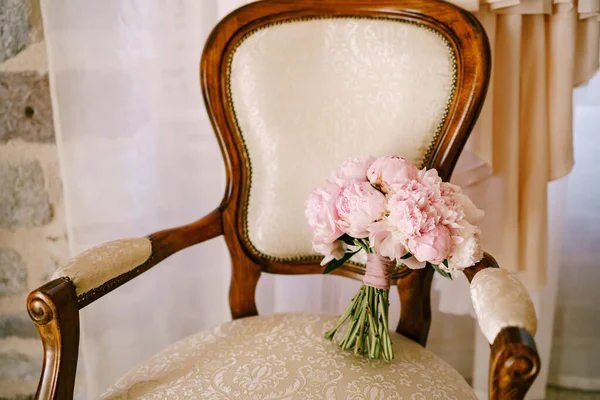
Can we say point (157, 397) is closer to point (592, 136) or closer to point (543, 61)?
point (543, 61)

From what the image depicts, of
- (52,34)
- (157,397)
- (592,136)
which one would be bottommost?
(157,397)

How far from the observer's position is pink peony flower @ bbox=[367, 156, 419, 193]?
0.64m

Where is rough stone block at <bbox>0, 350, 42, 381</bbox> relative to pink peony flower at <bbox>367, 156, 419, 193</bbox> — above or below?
below

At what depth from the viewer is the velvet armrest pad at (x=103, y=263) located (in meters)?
0.64

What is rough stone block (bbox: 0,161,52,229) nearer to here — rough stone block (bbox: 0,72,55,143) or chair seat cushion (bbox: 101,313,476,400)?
rough stone block (bbox: 0,72,55,143)

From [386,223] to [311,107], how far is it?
331 millimetres

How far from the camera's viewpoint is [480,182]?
107cm

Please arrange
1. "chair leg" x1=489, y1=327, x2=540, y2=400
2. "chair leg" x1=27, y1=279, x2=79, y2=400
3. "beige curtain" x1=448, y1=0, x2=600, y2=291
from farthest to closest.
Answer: "beige curtain" x1=448, y1=0, x2=600, y2=291
"chair leg" x1=27, y1=279, x2=79, y2=400
"chair leg" x1=489, y1=327, x2=540, y2=400

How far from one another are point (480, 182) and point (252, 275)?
53 centimetres

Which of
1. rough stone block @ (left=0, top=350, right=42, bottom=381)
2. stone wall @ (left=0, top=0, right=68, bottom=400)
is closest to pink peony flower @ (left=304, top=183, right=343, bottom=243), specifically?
stone wall @ (left=0, top=0, right=68, bottom=400)

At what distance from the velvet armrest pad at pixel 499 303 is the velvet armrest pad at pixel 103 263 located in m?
0.48

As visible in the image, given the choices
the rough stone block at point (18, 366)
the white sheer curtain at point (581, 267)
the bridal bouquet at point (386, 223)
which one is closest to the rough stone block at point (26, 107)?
the rough stone block at point (18, 366)

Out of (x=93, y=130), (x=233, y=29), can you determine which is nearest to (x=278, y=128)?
(x=233, y=29)

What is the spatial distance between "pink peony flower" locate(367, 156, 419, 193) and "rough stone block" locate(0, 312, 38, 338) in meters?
1.01
